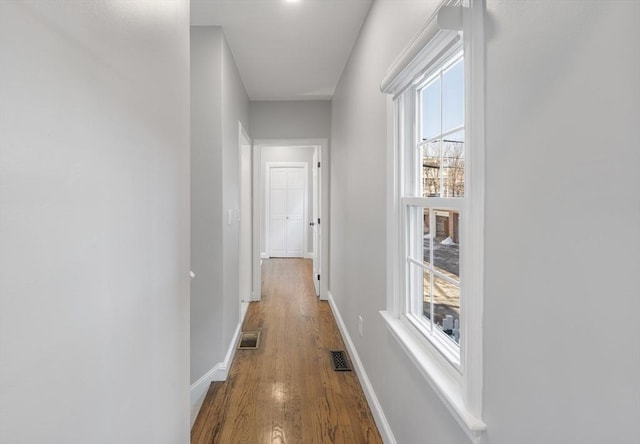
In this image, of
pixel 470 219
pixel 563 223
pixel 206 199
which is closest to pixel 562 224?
pixel 563 223

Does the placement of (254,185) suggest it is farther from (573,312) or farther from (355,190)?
(573,312)

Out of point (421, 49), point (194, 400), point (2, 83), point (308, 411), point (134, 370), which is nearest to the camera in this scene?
point (2, 83)

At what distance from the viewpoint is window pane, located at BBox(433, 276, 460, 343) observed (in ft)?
4.19


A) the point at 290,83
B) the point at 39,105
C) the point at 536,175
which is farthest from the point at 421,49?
the point at 290,83

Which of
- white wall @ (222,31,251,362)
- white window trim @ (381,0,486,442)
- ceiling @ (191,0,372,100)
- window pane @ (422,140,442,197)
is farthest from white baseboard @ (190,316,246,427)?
ceiling @ (191,0,372,100)

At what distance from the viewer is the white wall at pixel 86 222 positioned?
532mm

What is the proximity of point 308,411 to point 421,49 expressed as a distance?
80.7 inches

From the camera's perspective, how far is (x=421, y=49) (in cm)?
122

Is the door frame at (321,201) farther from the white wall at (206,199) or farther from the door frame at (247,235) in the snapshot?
the white wall at (206,199)

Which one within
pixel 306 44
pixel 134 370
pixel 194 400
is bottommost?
pixel 194 400

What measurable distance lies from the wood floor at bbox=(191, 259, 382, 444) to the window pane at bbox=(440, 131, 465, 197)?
1455mm

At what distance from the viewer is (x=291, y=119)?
4.27m

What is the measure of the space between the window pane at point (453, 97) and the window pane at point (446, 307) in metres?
0.57

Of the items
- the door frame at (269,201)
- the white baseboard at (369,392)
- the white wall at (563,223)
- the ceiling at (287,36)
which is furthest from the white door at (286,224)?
the white wall at (563,223)
